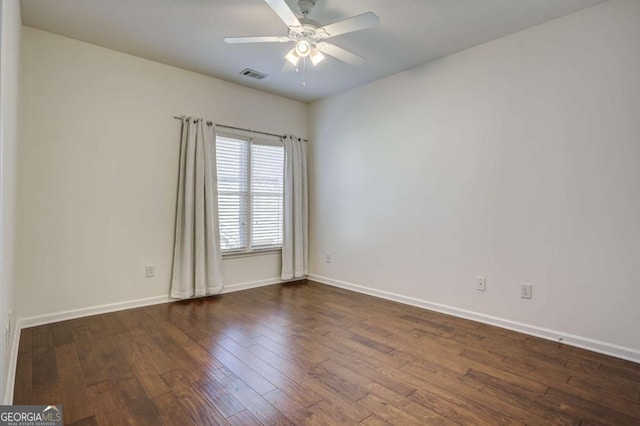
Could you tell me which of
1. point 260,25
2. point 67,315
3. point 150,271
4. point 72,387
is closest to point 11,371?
point 72,387

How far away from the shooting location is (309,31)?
2.42 meters

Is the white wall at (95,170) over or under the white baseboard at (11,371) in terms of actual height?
over

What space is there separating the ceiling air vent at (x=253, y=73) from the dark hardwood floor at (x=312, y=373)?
2.74m

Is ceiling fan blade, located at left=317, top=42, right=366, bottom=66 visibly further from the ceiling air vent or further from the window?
the window

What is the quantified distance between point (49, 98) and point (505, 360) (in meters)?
4.42

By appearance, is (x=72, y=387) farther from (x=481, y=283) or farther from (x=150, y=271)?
(x=481, y=283)

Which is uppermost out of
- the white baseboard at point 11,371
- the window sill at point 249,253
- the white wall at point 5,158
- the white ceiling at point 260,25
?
the white ceiling at point 260,25

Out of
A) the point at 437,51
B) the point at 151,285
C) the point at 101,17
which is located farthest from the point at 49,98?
the point at 437,51

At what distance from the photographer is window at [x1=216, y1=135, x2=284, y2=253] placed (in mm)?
4211

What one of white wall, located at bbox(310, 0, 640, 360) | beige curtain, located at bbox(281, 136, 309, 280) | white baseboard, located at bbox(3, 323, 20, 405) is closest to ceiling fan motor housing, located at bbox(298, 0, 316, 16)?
white wall, located at bbox(310, 0, 640, 360)

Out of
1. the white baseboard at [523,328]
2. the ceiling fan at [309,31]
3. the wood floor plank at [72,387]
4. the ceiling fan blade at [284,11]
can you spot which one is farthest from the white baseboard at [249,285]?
the ceiling fan blade at [284,11]

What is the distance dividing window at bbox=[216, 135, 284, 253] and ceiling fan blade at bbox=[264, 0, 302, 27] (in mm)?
2200

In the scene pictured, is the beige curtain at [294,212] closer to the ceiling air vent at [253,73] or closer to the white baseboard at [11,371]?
the ceiling air vent at [253,73]

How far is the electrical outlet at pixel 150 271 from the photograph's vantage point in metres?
3.62
